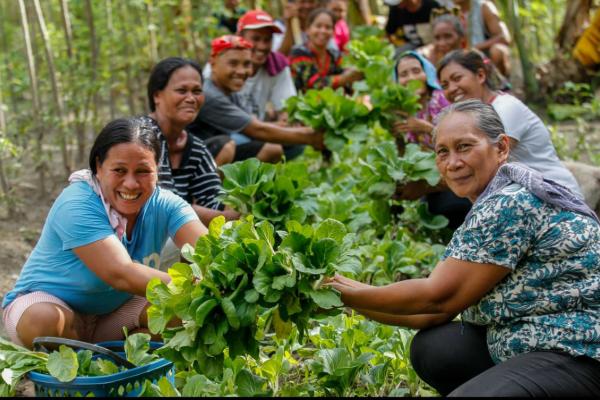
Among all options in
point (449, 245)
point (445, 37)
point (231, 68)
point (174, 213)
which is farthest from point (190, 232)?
point (445, 37)

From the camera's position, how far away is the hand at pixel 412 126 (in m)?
4.93

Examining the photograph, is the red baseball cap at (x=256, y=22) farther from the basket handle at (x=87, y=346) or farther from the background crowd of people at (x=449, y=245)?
the basket handle at (x=87, y=346)

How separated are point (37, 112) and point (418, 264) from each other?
307 centimetres

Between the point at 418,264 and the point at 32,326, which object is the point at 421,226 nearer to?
the point at 418,264

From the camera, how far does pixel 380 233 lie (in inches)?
193

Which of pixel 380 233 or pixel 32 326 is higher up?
pixel 32 326

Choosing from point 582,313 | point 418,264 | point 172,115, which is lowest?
point 418,264

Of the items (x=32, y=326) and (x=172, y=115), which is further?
(x=172, y=115)

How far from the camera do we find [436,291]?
258cm

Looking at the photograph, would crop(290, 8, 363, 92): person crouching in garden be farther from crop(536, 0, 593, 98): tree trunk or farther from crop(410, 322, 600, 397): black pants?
crop(410, 322, 600, 397): black pants

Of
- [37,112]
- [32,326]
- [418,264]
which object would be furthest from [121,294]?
[37,112]

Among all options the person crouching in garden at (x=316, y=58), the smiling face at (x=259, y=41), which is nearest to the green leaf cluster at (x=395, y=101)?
the smiling face at (x=259, y=41)

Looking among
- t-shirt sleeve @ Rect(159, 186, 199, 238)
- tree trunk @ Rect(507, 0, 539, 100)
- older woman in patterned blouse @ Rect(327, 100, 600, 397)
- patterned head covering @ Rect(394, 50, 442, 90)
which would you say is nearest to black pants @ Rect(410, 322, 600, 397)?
older woman in patterned blouse @ Rect(327, 100, 600, 397)

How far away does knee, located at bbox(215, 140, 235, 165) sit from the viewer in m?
5.15
